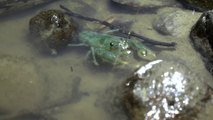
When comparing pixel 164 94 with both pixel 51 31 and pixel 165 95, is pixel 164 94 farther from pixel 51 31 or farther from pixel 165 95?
pixel 51 31

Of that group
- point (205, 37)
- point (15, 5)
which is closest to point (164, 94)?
point (205, 37)

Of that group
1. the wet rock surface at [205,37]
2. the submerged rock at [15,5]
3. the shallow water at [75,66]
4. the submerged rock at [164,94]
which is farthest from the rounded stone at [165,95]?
the submerged rock at [15,5]

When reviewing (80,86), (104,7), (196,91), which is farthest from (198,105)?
(104,7)

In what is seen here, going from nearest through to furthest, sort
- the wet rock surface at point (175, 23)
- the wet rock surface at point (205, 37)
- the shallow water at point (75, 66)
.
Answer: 1. the shallow water at point (75, 66)
2. the wet rock surface at point (205, 37)
3. the wet rock surface at point (175, 23)

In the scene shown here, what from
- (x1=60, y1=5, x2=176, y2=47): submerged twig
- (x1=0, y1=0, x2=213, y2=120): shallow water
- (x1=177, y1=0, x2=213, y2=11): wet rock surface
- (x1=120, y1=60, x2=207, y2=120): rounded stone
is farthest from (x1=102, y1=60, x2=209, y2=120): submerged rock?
(x1=177, y1=0, x2=213, y2=11): wet rock surface

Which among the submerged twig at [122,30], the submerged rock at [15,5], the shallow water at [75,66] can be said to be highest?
the submerged rock at [15,5]

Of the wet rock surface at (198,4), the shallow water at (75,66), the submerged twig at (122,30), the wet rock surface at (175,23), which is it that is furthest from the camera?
the wet rock surface at (198,4)

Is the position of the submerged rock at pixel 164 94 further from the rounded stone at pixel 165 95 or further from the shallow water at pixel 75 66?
the shallow water at pixel 75 66
